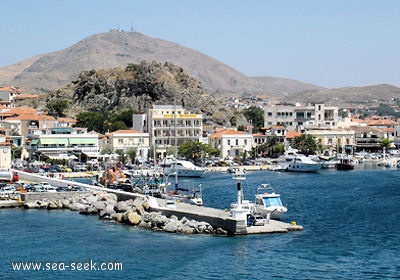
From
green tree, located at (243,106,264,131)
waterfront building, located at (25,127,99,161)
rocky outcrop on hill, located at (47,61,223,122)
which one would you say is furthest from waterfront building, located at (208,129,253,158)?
green tree, located at (243,106,264,131)

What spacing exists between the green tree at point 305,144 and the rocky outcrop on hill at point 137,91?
15150mm

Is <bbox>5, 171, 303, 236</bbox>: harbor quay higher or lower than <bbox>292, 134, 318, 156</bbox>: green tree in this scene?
lower

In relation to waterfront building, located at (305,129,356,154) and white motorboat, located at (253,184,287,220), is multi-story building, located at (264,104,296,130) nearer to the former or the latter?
waterfront building, located at (305,129,356,154)

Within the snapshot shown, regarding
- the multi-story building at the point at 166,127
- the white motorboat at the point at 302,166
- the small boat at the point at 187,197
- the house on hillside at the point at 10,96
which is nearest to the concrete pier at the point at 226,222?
the small boat at the point at 187,197

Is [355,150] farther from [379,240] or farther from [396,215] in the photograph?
[379,240]

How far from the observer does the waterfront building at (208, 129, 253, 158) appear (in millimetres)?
85250

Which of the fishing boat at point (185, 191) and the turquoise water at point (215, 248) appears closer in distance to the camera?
the turquoise water at point (215, 248)

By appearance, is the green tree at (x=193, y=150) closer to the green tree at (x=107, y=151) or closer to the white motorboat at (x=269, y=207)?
the green tree at (x=107, y=151)

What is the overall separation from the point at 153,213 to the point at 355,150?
6817cm

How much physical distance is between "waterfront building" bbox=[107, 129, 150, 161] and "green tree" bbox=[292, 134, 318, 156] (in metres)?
18.7

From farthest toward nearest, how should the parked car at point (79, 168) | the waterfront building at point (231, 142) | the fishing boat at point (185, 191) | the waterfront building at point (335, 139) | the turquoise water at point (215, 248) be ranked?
1. the waterfront building at point (335, 139)
2. the waterfront building at point (231, 142)
3. the parked car at point (79, 168)
4. the fishing boat at point (185, 191)
5. the turquoise water at point (215, 248)

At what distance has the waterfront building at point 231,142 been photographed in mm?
85250

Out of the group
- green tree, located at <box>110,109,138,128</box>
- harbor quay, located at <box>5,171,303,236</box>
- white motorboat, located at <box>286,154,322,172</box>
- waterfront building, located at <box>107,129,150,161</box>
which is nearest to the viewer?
harbor quay, located at <box>5,171,303,236</box>

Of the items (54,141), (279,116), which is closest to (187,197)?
(54,141)
